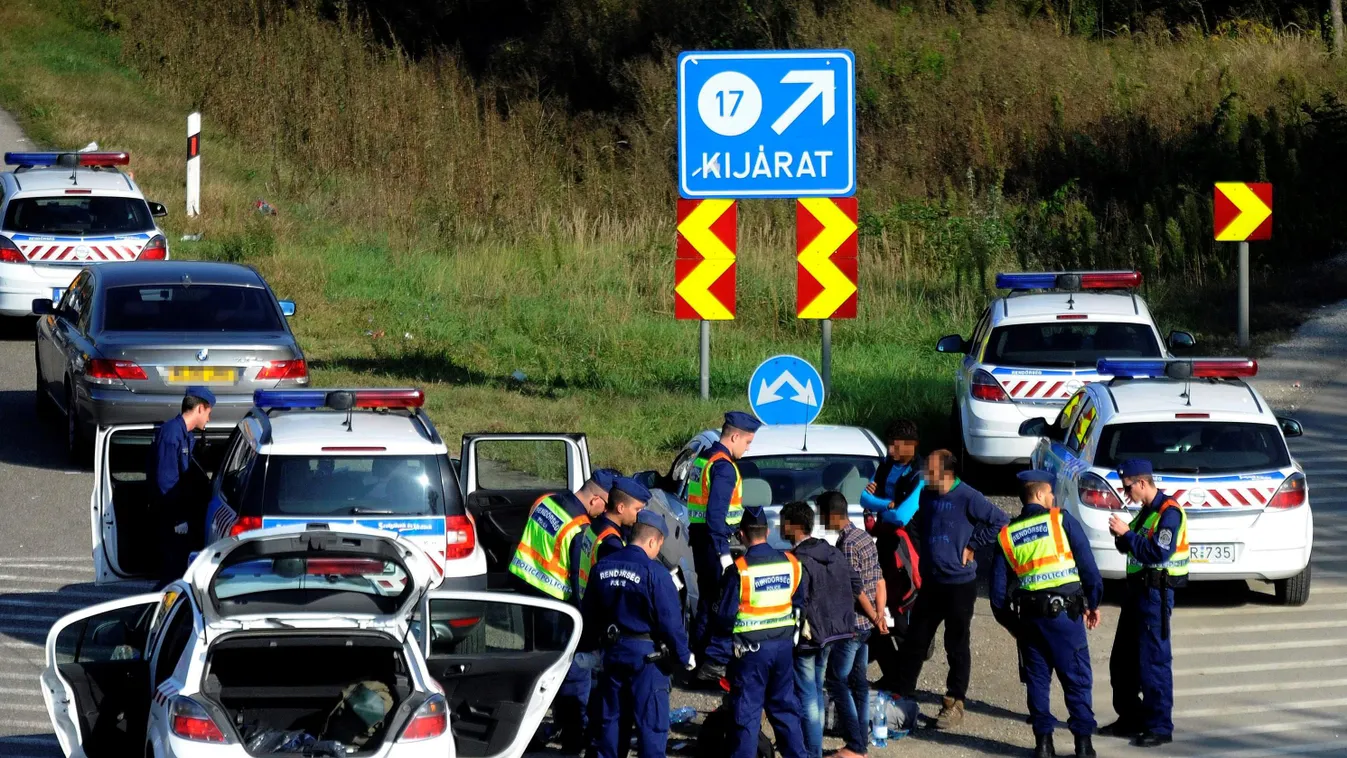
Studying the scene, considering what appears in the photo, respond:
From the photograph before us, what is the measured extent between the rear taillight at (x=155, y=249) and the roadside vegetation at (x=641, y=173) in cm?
197

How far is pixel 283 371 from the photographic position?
14.7 meters

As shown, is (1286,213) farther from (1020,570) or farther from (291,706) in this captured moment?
(291,706)

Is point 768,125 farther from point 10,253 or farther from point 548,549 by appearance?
point 10,253

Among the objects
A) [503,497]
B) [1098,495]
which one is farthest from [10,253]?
[1098,495]

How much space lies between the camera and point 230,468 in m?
10.8

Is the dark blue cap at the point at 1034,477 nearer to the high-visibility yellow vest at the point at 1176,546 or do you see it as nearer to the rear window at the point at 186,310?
the high-visibility yellow vest at the point at 1176,546

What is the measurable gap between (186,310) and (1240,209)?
11.7m

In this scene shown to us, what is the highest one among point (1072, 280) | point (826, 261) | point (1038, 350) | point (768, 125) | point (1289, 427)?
point (768, 125)

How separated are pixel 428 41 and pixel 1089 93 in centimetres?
2085

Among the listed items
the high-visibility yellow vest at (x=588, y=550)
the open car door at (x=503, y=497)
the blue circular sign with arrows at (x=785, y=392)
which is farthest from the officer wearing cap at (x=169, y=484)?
the blue circular sign with arrows at (x=785, y=392)

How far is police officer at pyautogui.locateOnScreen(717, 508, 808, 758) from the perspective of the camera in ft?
28.0

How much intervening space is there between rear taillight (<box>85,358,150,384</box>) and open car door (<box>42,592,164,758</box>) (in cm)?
643

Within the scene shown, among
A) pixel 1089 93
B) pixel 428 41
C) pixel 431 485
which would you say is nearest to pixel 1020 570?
pixel 431 485

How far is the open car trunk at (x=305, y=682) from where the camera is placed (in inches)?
286
